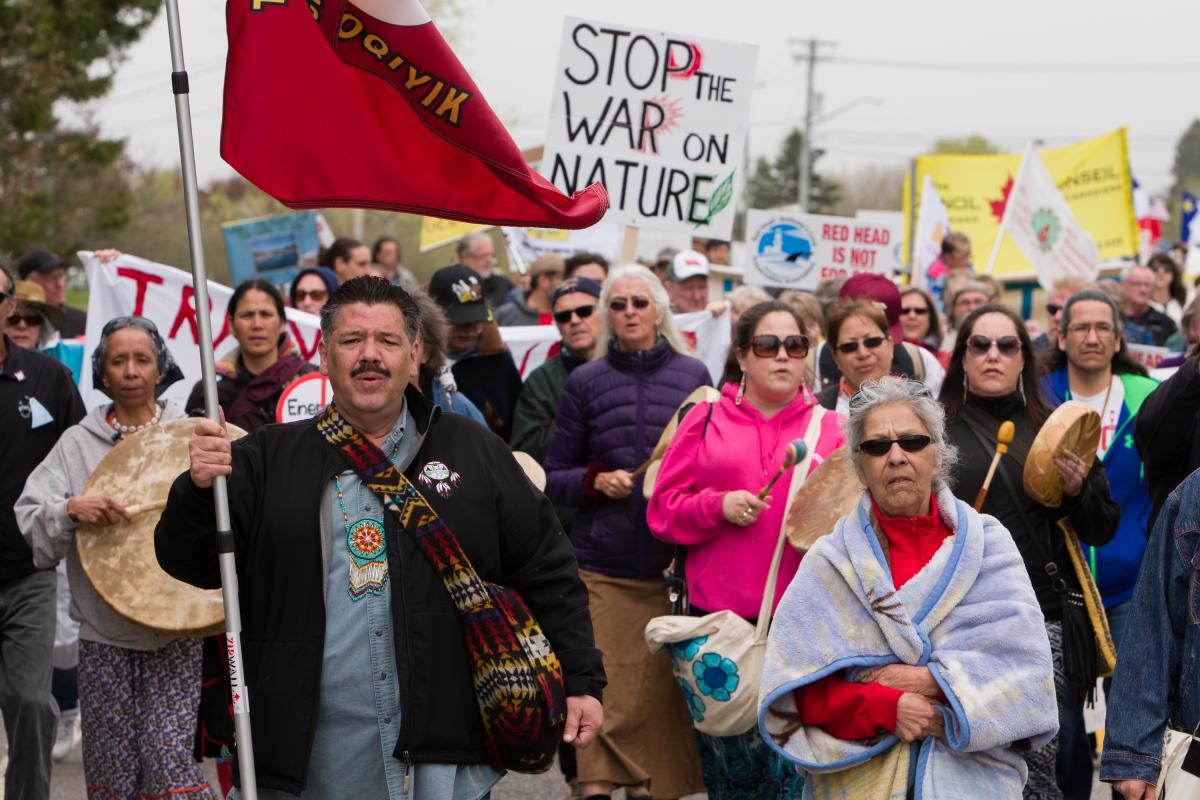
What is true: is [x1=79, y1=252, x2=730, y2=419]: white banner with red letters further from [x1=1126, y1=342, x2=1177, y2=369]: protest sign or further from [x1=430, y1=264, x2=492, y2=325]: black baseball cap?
[x1=1126, y1=342, x2=1177, y2=369]: protest sign

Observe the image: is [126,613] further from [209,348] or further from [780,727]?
[780,727]

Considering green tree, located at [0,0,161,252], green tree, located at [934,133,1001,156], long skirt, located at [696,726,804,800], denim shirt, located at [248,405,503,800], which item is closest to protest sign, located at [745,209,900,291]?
long skirt, located at [696,726,804,800]

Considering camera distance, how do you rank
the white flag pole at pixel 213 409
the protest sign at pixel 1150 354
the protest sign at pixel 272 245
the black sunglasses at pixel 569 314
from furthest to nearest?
the protest sign at pixel 272 245 → the protest sign at pixel 1150 354 → the black sunglasses at pixel 569 314 → the white flag pole at pixel 213 409

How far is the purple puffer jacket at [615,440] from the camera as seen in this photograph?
272 inches

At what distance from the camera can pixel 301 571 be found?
410 centimetres

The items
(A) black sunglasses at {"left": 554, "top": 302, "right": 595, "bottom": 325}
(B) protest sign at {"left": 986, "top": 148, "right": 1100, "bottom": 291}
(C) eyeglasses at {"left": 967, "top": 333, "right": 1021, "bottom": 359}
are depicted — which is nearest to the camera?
(C) eyeglasses at {"left": 967, "top": 333, "right": 1021, "bottom": 359}

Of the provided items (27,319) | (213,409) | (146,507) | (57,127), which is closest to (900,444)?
(213,409)

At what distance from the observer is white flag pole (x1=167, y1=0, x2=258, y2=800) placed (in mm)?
3973

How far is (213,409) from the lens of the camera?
408 centimetres

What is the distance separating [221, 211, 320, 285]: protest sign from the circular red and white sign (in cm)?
862

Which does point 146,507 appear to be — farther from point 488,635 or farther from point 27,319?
point 27,319

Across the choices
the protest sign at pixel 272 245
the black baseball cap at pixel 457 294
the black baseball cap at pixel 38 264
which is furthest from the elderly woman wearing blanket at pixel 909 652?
the protest sign at pixel 272 245

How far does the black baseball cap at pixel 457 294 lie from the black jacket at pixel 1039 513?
2985 millimetres

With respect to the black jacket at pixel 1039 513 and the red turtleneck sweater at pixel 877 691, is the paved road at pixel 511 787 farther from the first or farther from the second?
the red turtleneck sweater at pixel 877 691
